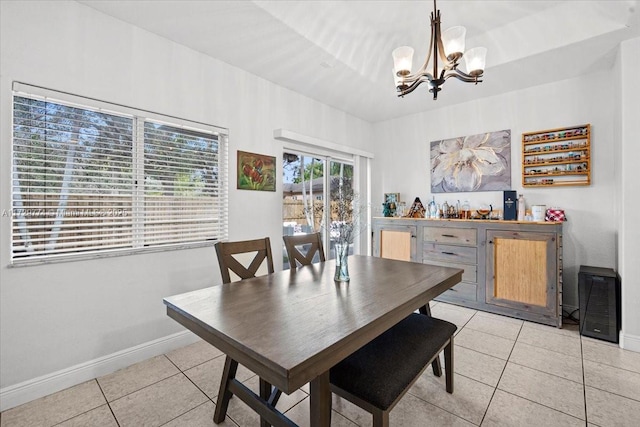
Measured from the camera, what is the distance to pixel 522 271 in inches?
124

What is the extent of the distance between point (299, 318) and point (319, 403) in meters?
0.31

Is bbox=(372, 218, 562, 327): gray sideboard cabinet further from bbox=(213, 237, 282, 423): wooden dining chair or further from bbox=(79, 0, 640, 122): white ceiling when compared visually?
bbox=(213, 237, 282, 423): wooden dining chair

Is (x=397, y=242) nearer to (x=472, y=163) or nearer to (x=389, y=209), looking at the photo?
(x=389, y=209)

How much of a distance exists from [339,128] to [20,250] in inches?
Result: 144

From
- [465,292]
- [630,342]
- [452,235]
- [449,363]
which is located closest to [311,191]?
[452,235]

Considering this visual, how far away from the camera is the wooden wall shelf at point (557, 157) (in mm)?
3176

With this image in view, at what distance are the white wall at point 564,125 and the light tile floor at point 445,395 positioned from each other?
1.08m

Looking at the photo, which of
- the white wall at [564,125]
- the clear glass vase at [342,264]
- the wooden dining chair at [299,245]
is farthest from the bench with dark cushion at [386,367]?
the white wall at [564,125]

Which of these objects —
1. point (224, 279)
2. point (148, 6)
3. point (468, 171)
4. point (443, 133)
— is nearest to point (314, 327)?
point (224, 279)

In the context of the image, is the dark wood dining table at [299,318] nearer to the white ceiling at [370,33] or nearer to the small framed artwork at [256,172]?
the small framed artwork at [256,172]

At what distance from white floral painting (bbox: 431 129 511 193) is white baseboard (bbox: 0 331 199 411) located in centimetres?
371

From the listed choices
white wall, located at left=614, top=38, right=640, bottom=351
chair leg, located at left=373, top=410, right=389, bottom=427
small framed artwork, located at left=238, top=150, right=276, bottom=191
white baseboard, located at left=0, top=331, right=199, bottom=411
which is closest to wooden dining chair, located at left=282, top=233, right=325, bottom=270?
small framed artwork, located at left=238, top=150, right=276, bottom=191

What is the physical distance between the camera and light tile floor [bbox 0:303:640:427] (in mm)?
1712

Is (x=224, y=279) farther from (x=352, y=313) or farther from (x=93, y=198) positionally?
(x=93, y=198)
